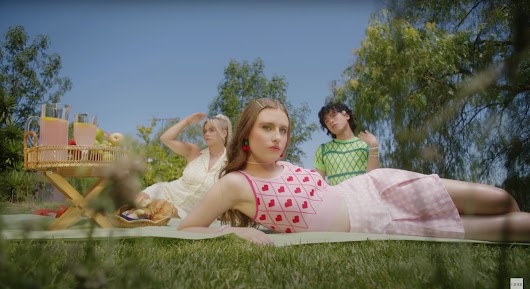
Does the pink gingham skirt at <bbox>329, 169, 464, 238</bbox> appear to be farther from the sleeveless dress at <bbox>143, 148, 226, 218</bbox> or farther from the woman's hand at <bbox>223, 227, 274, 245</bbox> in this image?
the sleeveless dress at <bbox>143, 148, 226, 218</bbox>

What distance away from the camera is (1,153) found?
543cm

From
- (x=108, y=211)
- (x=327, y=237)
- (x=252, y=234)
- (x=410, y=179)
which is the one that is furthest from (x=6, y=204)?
(x=410, y=179)

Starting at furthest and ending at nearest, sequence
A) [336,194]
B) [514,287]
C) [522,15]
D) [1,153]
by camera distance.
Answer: [1,153]
[336,194]
[514,287]
[522,15]

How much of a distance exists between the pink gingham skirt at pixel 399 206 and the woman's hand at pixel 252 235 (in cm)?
50

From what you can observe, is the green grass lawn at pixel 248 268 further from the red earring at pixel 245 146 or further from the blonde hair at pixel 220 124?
the blonde hair at pixel 220 124

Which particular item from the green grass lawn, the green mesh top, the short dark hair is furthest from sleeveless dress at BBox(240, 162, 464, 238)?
the short dark hair

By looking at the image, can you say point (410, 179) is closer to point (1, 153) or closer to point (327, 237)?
point (327, 237)

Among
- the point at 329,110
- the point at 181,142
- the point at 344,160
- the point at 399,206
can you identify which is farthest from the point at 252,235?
the point at 181,142

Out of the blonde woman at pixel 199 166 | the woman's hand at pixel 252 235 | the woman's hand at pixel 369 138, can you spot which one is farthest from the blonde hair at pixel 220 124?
the woman's hand at pixel 252 235

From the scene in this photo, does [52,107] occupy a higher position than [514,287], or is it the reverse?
[52,107]

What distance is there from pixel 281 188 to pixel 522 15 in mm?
1604

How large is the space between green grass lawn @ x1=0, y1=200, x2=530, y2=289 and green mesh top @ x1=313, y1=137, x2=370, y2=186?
6.88 feet

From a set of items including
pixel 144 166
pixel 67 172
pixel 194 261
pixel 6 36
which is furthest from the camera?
pixel 6 36

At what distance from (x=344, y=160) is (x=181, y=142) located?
1.56 meters
